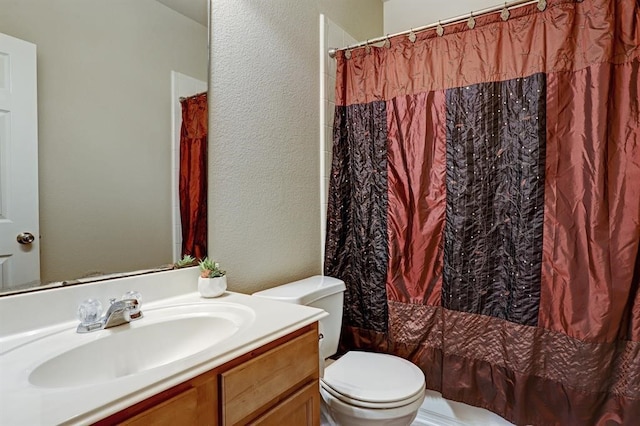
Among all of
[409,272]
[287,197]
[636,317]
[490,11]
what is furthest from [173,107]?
[636,317]

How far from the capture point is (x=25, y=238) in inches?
35.3

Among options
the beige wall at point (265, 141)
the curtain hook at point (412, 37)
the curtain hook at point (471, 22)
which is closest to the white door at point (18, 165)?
the beige wall at point (265, 141)

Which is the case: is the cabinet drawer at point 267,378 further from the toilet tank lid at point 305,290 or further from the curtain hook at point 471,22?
the curtain hook at point 471,22

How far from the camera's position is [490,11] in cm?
153

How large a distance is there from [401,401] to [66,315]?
109cm

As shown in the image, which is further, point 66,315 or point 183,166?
point 183,166

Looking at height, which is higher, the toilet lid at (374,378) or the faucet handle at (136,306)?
the faucet handle at (136,306)

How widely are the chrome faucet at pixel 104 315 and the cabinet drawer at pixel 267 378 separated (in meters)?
0.36

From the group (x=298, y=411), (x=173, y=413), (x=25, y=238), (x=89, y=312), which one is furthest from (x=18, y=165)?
(x=298, y=411)

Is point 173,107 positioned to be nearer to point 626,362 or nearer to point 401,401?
point 401,401

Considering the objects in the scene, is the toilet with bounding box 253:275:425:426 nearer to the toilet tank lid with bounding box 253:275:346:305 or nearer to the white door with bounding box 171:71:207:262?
the toilet tank lid with bounding box 253:275:346:305

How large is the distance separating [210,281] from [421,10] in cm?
219

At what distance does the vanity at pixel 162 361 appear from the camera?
59 cm

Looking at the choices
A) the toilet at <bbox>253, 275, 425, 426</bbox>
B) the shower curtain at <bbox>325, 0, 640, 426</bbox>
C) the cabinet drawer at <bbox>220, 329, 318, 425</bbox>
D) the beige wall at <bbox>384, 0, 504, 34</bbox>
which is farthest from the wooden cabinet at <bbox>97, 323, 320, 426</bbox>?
the beige wall at <bbox>384, 0, 504, 34</bbox>
